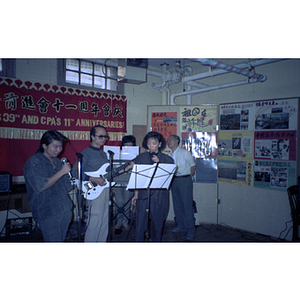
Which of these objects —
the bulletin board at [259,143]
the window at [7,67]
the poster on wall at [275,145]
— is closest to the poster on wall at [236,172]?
the bulletin board at [259,143]

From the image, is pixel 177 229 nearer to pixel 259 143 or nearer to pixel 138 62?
pixel 259 143

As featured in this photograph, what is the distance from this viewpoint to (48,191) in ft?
6.49

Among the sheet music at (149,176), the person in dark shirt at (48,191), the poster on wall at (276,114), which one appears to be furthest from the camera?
the poster on wall at (276,114)

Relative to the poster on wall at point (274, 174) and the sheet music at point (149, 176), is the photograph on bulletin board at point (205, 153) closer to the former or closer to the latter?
the poster on wall at point (274, 174)

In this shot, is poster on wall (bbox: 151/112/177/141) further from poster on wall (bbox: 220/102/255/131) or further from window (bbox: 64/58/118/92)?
window (bbox: 64/58/118/92)

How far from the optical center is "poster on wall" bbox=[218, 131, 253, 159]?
12.5 ft

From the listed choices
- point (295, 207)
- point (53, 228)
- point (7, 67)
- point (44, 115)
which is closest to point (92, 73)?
point (44, 115)

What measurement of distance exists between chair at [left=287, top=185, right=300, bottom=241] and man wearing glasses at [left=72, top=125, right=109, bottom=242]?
247 cm

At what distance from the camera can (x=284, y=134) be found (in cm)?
346

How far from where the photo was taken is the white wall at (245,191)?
3.51m

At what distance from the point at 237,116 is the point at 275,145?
80 centimetres

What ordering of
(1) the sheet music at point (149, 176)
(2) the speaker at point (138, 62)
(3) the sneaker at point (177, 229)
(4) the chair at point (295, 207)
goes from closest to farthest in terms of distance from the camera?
(1) the sheet music at point (149, 176) → (4) the chair at point (295, 207) → (2) the speaker at point (138, 62) → (3) the sneaker at point (177, 229)

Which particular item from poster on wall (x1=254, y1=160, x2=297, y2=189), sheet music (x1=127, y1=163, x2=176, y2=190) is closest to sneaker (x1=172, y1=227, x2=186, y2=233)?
poster on wall (x1=254, y1=160, x2=297, y2=189)

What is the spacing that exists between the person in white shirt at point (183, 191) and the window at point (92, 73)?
189 centimetres
